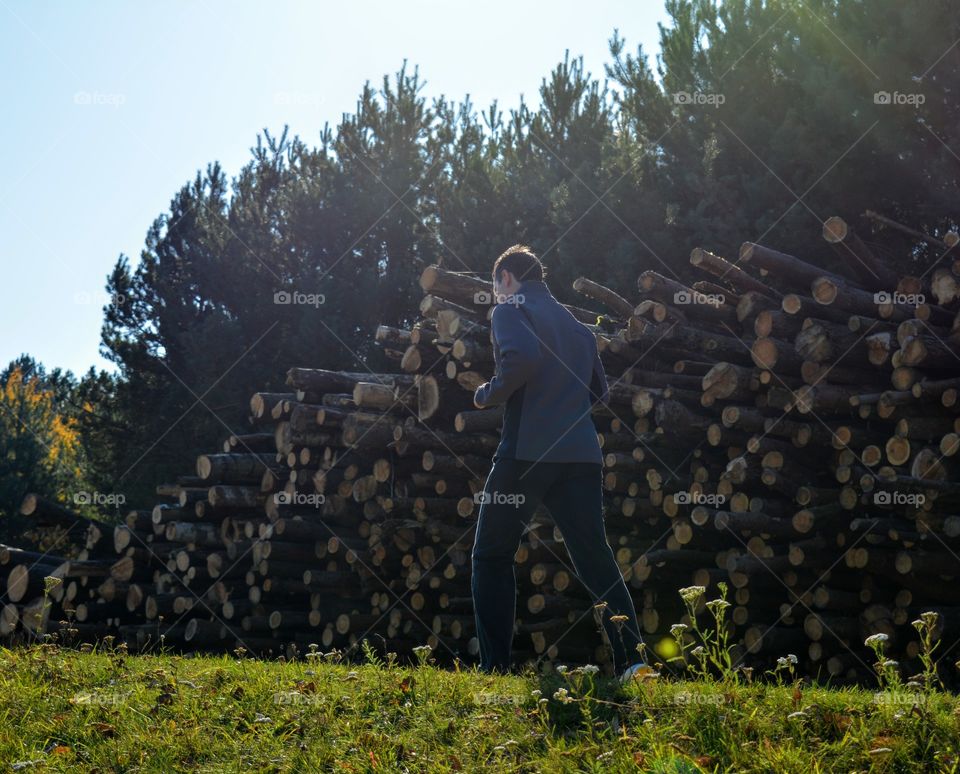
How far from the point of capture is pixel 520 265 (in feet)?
18.7

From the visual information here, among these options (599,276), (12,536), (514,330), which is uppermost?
(599,276)

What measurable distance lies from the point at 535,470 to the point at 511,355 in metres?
0.58

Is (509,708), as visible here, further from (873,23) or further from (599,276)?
(599,276)

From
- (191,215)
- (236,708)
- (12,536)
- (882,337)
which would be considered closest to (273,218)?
(191,215)

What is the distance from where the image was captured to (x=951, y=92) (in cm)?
1180

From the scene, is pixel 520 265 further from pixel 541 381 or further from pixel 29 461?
pixel 29 461

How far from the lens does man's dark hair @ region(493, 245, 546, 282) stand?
18.5 feet

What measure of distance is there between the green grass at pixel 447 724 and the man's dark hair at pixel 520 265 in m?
2.01

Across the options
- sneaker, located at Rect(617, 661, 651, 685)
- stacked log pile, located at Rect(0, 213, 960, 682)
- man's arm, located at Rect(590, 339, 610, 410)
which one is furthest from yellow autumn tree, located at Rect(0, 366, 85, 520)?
sneaker, located at Rect(617, 661, 651, 685)

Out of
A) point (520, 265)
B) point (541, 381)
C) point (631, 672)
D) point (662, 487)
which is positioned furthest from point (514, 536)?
point (662, 487)

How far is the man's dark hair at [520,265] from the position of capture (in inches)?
223

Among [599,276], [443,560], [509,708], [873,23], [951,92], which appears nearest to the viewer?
[509,708]

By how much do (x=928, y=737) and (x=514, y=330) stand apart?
287 cm

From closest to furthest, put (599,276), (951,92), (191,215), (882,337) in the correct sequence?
(882,337) → (951,92) → (599,276) → (191,215)
